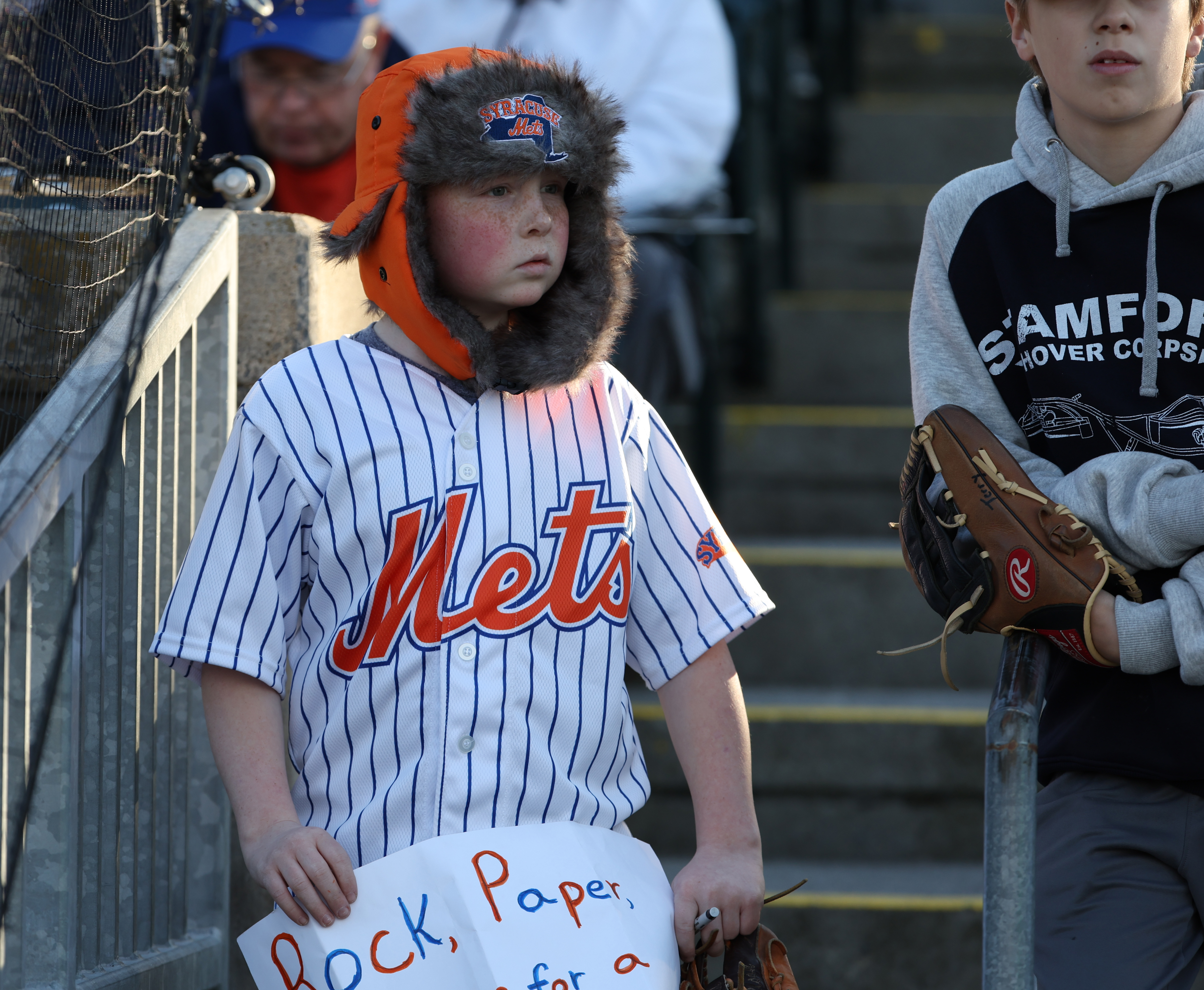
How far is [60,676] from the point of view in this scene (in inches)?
70.9

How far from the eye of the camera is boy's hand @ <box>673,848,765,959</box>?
1678 mm

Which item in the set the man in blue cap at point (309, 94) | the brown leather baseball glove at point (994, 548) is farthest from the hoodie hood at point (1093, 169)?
the man in blue cap at point (309, 94)

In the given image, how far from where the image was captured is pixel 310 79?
125 inches

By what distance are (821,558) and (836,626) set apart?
6.7 inches

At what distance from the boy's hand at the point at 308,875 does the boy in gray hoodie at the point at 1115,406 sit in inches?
35.2

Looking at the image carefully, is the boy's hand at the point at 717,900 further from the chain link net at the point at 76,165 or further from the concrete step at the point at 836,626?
the concrete step at the point at 836,626

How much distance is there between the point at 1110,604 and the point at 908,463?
1.08ft

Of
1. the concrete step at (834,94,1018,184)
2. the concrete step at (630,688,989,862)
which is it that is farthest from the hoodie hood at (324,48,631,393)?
the concrete step at (834,94,1018,184)

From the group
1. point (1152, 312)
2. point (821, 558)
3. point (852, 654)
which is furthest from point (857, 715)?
point (1152, 312)

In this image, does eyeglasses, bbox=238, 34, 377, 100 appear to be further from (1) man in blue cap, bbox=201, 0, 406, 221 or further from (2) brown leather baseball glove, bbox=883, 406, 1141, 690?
(2) brown leather baseball glove, bbox=883, 406, 1141, 690

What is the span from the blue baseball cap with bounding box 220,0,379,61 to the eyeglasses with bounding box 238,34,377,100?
1.2 inches

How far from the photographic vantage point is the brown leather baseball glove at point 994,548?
169 centimetres

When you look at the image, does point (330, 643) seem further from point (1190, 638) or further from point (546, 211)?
point (1190, 638)

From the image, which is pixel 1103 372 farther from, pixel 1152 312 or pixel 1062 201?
pixel 1062 201
